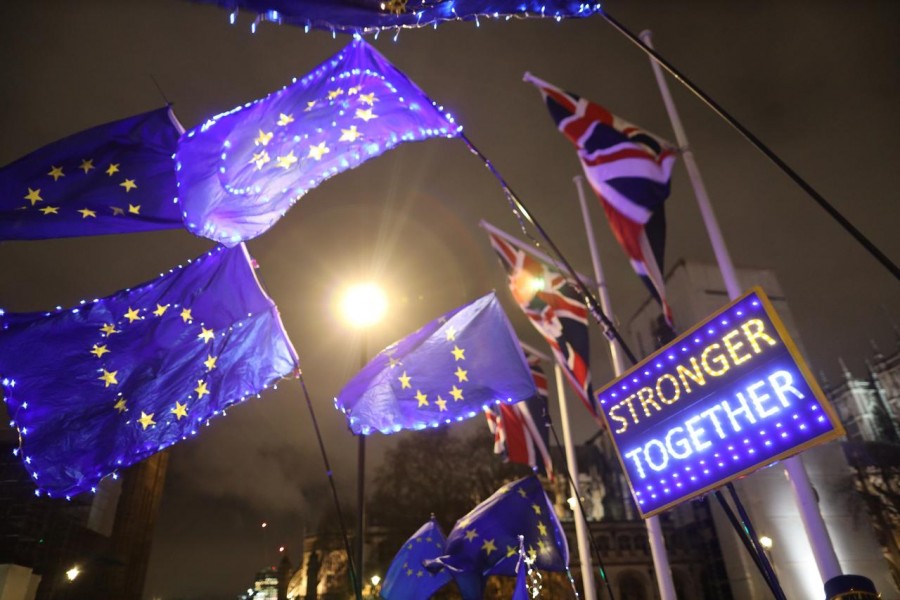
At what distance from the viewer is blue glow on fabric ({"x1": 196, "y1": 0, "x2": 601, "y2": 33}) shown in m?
4.76

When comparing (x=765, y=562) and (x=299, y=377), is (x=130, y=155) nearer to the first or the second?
(x=299, y=377)

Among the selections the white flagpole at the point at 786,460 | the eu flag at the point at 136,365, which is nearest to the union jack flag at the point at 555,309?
the white flagpole at the point at 786,460

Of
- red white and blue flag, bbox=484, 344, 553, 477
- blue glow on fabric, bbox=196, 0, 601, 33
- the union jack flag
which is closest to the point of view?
blue glow on fabric, bbox=196, 0, 601, 33

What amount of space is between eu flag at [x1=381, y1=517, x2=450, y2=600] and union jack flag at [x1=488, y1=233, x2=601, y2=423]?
5060 millimetres

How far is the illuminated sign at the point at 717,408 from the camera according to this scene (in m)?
3.63

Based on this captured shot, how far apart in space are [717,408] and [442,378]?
5.45 metres

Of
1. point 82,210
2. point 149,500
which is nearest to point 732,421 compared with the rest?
point 82,210

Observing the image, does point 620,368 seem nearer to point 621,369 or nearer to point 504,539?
point 621,369

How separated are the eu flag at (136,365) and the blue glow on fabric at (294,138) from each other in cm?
194

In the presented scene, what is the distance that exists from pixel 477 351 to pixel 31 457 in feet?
20.5

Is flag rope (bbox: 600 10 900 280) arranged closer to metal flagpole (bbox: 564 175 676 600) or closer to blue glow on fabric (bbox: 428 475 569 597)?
metal flagpole (bbox: 564 175 676 600)

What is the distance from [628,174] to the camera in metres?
10.9

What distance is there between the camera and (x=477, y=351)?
30.2ft

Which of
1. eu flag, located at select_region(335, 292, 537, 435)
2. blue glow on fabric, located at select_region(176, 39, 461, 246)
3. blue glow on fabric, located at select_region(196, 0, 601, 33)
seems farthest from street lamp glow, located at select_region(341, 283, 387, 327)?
blue glow on fabric, located at select_region(196, 0, 601, 33)
